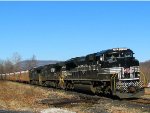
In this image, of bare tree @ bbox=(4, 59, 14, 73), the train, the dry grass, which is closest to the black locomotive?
the train

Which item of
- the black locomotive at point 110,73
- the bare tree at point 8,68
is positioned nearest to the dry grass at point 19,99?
the black locomotive at point 110,73

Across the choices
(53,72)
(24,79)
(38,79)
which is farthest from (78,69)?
(24,79)

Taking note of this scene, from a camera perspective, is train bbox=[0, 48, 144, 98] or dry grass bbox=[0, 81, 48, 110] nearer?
dry grass bbox=[0, 81, 48, 110]

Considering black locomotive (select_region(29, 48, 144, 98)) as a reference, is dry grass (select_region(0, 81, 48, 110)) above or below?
below

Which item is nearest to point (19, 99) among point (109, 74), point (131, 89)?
point (109, 74)

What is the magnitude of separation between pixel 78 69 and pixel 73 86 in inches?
121

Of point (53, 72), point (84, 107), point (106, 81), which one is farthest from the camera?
point (53, 72)

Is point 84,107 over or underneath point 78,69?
underneath

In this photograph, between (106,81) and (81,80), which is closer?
(106,81)

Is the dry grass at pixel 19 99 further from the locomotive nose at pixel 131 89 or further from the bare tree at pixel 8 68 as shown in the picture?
the bare tree at pixel 8 68

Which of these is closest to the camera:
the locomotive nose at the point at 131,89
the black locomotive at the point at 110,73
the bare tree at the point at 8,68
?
the locomotive nose at the point at 131,89

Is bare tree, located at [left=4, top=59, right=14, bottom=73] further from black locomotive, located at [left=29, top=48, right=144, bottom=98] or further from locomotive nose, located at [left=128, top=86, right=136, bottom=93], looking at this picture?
locomotive nose, located at [left=128, top=86, right=136, bottom=93]

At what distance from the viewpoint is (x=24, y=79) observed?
→ 69.8 metres

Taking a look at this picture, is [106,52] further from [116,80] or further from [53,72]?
[53,72]
